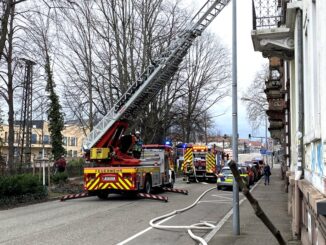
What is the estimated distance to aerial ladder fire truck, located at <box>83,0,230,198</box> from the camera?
776 inches

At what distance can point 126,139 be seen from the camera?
70.2 feet

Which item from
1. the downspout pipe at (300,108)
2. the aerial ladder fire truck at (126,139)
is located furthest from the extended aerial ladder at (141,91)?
the downspout pipe at (300,108)

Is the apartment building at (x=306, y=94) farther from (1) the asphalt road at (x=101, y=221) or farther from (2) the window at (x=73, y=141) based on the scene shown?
(2) the window at (x=73, y=141)

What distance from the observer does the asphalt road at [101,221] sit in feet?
34.3

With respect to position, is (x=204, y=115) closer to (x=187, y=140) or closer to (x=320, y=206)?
(x=187, y=140)

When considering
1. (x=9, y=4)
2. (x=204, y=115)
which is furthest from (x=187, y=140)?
(x=9, y=4)

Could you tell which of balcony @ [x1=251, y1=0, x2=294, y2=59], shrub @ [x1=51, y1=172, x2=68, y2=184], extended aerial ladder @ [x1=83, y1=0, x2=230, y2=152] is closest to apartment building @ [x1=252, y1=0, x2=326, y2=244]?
balcony @ [x1=251, y1=0, x2=294, y2=59]

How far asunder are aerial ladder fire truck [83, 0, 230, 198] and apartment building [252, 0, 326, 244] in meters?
7.36

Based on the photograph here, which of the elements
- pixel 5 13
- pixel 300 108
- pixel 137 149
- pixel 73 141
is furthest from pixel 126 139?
pixel 73 141

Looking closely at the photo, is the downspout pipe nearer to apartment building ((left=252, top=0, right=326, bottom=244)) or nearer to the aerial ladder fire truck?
apartment building ((left=252, top=0, right=326, bottom=244))

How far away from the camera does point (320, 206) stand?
3.63 meters

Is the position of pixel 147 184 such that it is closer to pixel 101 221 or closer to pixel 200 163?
pixel 101 221

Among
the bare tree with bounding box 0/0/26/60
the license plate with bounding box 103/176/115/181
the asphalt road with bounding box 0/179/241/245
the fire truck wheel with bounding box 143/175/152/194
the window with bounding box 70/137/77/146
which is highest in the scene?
the bare tree with bounding box 0/0/26/60

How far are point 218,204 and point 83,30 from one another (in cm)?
2029
